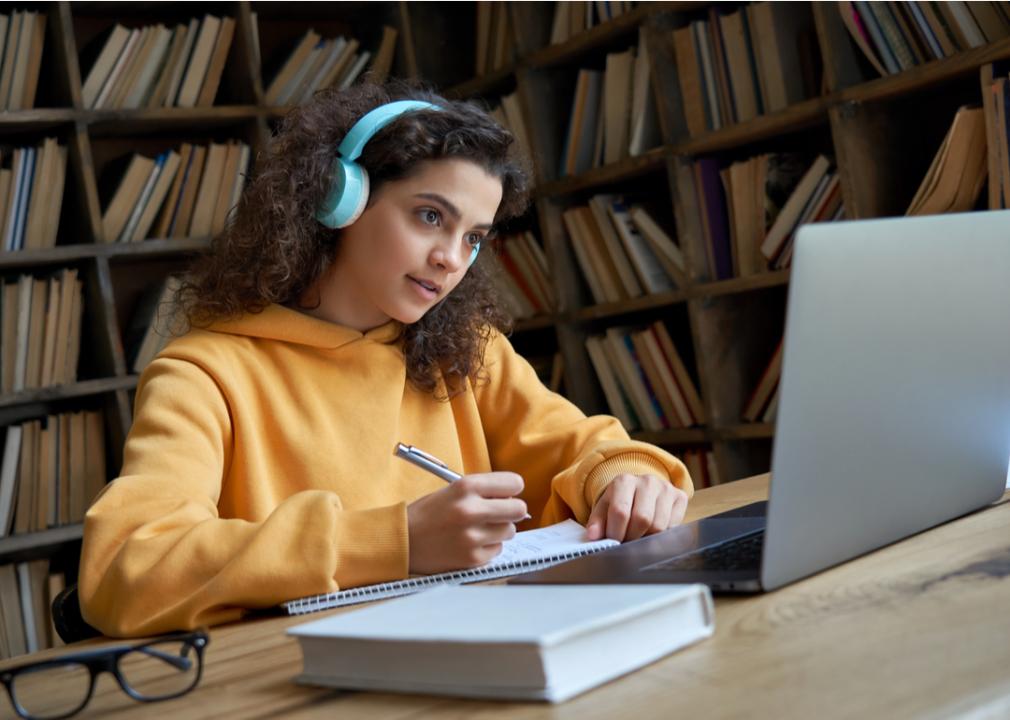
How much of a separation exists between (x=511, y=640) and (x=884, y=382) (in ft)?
1.25

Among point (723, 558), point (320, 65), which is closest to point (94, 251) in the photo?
point (320, 65)

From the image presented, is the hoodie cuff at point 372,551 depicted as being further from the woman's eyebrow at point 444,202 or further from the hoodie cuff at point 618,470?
the woman's eyebrow at point 444,202

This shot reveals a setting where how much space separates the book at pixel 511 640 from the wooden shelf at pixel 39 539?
2.35 m

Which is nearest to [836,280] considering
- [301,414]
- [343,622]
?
[343,622]

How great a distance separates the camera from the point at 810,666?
0.63 metres

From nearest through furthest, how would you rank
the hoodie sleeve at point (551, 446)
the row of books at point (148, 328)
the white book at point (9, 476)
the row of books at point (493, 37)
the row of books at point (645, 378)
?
the hoodie sleeve at point (551, 446) < the white book at point (9, 476) < the row of books at point (645, 378) < the row of books at point (148, 328) < the row of books at point (493, 37)

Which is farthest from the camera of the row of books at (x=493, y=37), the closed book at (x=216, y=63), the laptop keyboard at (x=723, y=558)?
the row of books at (x=493, y=37)

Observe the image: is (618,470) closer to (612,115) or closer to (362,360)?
(362,360)

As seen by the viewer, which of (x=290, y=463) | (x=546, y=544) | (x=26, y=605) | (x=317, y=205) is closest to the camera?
(x=546, y=544)

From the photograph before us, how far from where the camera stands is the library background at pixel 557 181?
260 centimetres

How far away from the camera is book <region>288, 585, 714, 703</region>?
24.8 inches

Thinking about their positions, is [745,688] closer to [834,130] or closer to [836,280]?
[836,280]

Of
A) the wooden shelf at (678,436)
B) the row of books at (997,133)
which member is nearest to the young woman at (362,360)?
the row of books at (997,133)

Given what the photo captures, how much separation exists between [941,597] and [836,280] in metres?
0.22
